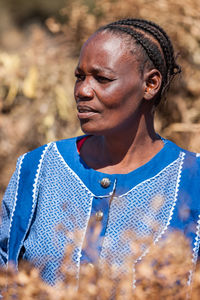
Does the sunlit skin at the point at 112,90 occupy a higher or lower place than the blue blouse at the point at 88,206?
higher

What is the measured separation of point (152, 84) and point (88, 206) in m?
0.57

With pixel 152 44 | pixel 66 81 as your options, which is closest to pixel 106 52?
pixel 152 44

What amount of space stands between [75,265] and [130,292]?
687 mm

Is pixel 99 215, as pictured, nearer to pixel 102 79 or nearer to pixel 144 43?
pixel 102 79

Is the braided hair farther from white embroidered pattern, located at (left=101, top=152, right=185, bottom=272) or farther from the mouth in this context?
white embroidered pattern, located at (left=101, top=152, right=185, bottom=272)

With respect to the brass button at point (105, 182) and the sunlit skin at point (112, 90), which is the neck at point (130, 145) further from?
the brass button at point (105, 182)

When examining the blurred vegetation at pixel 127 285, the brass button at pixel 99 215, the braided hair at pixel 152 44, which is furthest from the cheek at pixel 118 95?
the blurred vegetation at pixel 127 285

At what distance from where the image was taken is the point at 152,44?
1.89 metres

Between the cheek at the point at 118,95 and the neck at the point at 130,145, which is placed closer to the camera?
the cheek at the point at 118,95

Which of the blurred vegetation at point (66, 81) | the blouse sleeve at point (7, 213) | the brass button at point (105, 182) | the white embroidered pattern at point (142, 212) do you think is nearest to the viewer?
the white embroidered pattern at point (142, 212)

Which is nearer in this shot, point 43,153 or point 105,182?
point 105,182

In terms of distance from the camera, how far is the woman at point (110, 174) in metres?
1.79

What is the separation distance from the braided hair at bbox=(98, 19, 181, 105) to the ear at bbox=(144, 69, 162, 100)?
0.03 metres

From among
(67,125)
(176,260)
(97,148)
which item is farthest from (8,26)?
(176,260)
